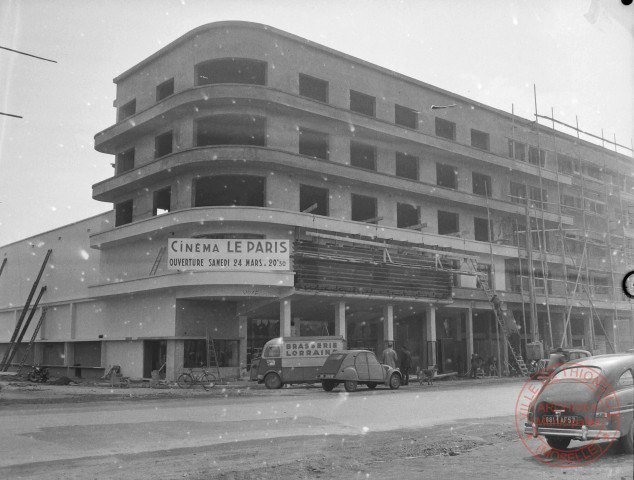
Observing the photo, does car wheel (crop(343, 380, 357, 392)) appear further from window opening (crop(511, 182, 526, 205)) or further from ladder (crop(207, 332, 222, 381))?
window opening (crop(511, 182, 526, 205))

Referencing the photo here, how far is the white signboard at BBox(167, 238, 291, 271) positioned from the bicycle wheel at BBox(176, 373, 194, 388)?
179 inches

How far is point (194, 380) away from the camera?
90.1ft

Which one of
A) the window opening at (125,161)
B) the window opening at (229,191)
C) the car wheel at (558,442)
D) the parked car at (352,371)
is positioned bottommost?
the car wheel at (558,442)

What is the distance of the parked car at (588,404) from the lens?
8398mm

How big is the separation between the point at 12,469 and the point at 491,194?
121 feet

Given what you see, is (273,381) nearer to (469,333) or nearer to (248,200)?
(248,200)

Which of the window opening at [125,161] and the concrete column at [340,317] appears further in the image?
the window opening at [125,161]

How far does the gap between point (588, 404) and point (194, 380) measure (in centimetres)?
2107

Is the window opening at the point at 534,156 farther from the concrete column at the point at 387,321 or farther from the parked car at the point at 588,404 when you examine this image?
the parked car at the point at 588,404

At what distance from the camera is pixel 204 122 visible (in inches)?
1283

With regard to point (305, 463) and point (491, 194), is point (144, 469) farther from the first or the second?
point (491, 194)

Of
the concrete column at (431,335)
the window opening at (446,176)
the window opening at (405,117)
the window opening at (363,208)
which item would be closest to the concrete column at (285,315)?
the window opening at (363,208)

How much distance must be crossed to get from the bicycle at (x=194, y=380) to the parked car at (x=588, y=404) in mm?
19386

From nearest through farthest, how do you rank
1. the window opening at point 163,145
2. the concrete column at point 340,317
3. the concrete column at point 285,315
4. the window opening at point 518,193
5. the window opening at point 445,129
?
the concrete column at point 285,315 → the concrete column at point 340,317 → the window opening at point 163,145 → the window opening at point 445,129 → the window opening at point 518,193
